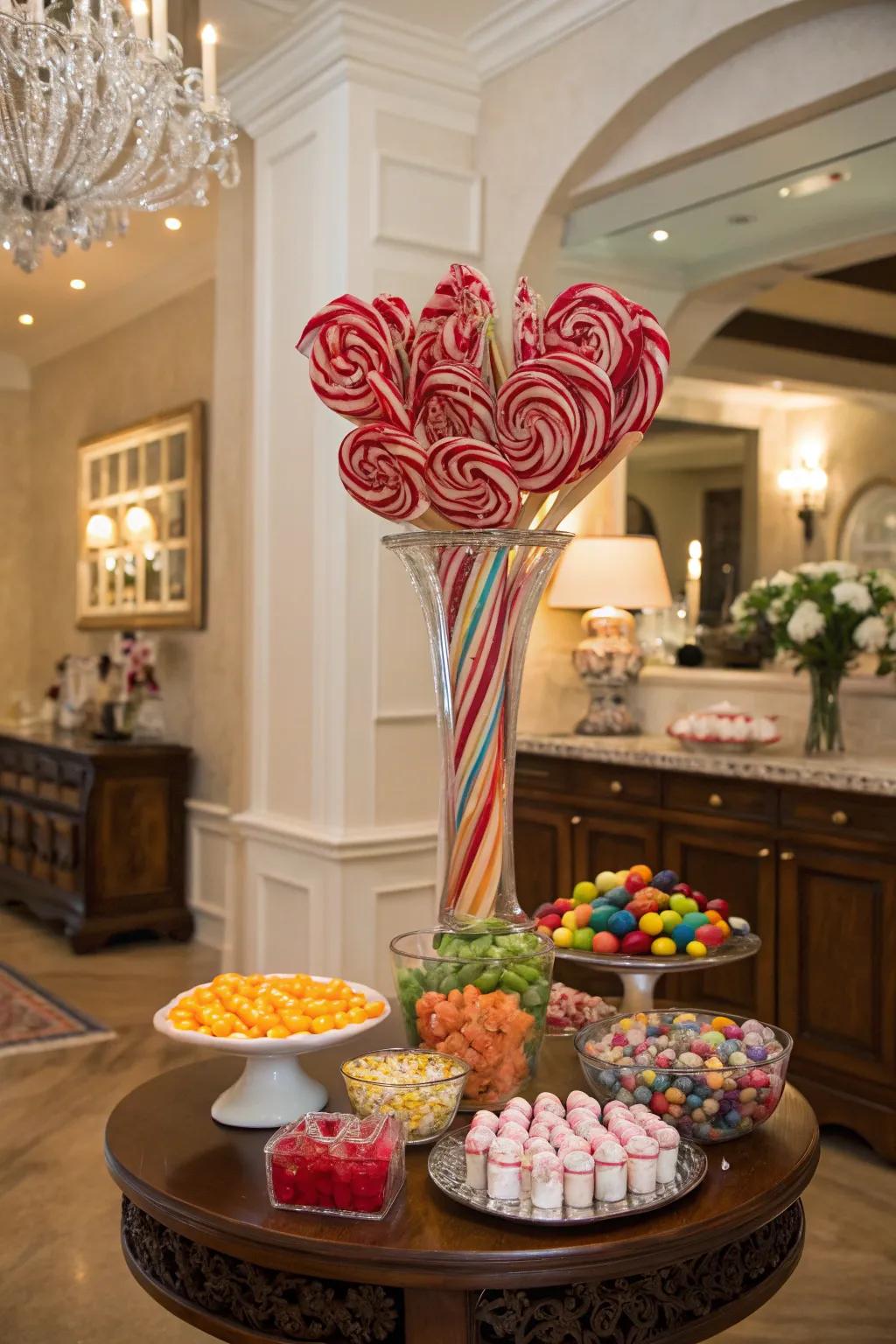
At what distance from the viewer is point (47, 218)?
2.74m

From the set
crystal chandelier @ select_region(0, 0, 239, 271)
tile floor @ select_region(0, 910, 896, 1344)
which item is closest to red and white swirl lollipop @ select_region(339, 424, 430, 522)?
crystal chandelier @ select_region(0, 0, 239, 271)

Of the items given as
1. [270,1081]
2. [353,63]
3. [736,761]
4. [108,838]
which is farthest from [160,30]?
[108,838]

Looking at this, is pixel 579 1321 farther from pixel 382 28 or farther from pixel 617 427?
pixel 382 28

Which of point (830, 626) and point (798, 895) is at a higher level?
point (830, 626)

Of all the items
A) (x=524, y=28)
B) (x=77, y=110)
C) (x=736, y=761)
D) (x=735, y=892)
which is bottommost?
(x=735, y=892)

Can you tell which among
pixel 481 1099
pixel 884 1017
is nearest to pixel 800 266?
pixel 884 1017

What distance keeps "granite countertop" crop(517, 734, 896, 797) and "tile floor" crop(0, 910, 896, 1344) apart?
99 centimetres

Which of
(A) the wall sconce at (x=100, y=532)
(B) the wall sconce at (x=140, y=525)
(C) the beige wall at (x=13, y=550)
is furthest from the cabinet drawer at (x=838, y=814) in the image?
(C) the beige wall at (x=13, y=550)

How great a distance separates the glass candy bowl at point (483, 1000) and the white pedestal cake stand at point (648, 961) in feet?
0.74

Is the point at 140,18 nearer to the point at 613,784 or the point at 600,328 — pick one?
the point at 600,328

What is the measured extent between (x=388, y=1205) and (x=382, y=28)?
350cm

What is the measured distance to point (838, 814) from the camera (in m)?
3.35

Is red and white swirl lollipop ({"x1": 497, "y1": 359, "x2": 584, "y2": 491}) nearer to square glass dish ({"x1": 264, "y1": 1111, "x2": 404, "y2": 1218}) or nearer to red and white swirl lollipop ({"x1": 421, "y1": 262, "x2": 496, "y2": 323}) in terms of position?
red and white swirl lollipop ({"x1": 421, "y1": 262, "x2": 496, "y2": 323})

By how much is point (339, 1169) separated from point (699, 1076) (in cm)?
43
